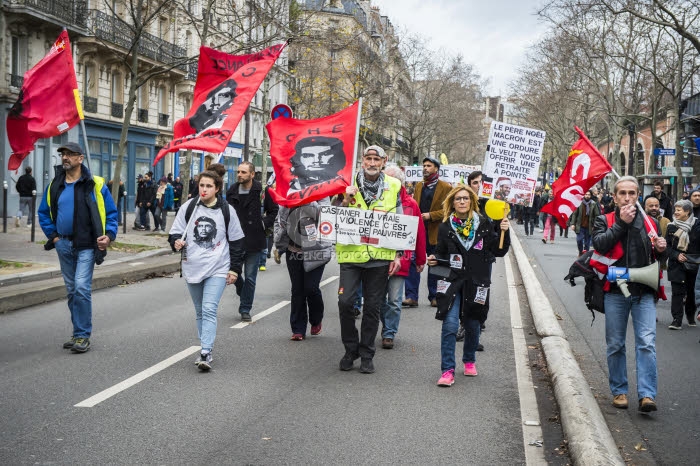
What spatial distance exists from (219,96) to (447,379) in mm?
4386

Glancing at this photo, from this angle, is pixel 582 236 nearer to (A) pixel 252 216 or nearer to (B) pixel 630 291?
(A) pixel 252 216

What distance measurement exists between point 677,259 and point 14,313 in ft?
27.0

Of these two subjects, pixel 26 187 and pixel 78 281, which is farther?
pixel 26 187

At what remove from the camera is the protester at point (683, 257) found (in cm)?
1056

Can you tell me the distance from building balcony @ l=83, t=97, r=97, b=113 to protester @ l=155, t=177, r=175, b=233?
26.3ft

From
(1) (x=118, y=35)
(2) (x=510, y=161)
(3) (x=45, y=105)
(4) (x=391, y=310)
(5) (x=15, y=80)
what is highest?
(1) (x=118, y=35)

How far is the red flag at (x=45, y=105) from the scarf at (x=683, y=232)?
782 cm

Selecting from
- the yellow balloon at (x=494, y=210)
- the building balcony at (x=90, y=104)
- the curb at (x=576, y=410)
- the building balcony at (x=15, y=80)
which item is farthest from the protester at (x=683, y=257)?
the building balcony at (x=90, y=104)

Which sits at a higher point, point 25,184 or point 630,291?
point 25,184

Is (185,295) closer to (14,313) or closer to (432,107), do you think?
A: (14,313)

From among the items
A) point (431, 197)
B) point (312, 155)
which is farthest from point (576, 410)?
point (431, 197)

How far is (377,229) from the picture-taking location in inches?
287

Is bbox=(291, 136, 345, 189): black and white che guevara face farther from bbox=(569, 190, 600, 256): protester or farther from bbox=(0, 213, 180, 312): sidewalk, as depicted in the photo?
bbox=(569, 190, 600, 256): protester

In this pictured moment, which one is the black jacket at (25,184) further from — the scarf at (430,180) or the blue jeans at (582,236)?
the scarf at (430,180)
